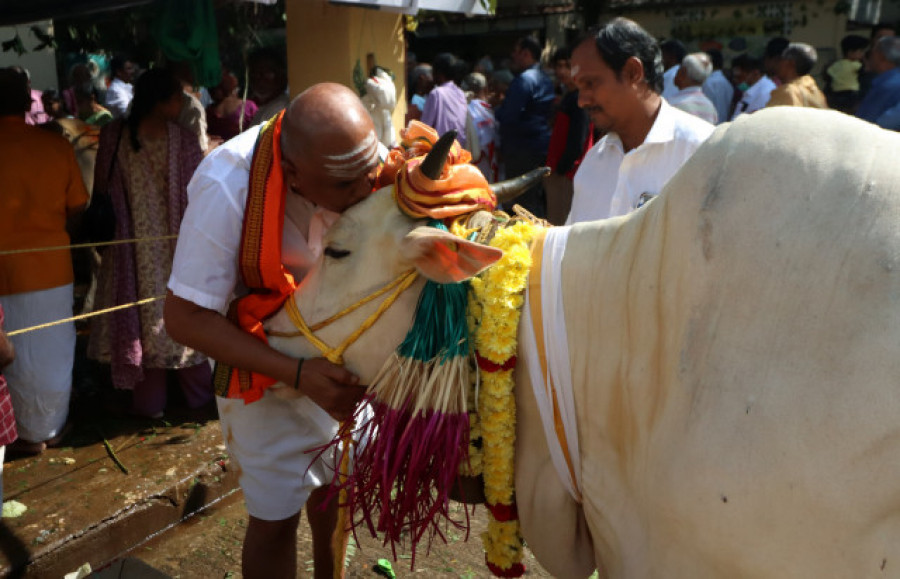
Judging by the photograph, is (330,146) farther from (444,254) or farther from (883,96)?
(883,96)

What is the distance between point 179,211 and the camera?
4734 millimetres

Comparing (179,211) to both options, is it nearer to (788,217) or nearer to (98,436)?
(98,436)

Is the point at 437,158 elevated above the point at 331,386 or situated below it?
above

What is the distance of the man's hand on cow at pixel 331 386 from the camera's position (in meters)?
2.18

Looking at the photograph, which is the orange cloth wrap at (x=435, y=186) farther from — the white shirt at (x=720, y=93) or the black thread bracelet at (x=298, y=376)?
the white shirt at (x=720, y=93)

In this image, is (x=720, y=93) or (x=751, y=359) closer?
(x=751, y=359)

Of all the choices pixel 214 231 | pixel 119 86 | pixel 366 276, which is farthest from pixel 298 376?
pixel 119 86

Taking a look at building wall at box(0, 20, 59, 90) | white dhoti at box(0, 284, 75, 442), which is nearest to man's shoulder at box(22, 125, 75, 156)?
white dhoti at box(0, 284, 75, 442)

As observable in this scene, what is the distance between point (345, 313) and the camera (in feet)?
7.09

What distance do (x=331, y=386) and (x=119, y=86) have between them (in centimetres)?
848

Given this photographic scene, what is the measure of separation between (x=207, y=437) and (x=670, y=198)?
3676mm

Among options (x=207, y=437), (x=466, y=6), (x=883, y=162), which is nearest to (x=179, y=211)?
(x=207, y=437)

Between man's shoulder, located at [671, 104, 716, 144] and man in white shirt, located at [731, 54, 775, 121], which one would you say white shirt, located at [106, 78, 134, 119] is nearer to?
man in white shirt, located at [731, 54, 775, 121]

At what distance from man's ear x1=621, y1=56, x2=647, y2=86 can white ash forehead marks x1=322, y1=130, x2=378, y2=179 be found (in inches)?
54.4
